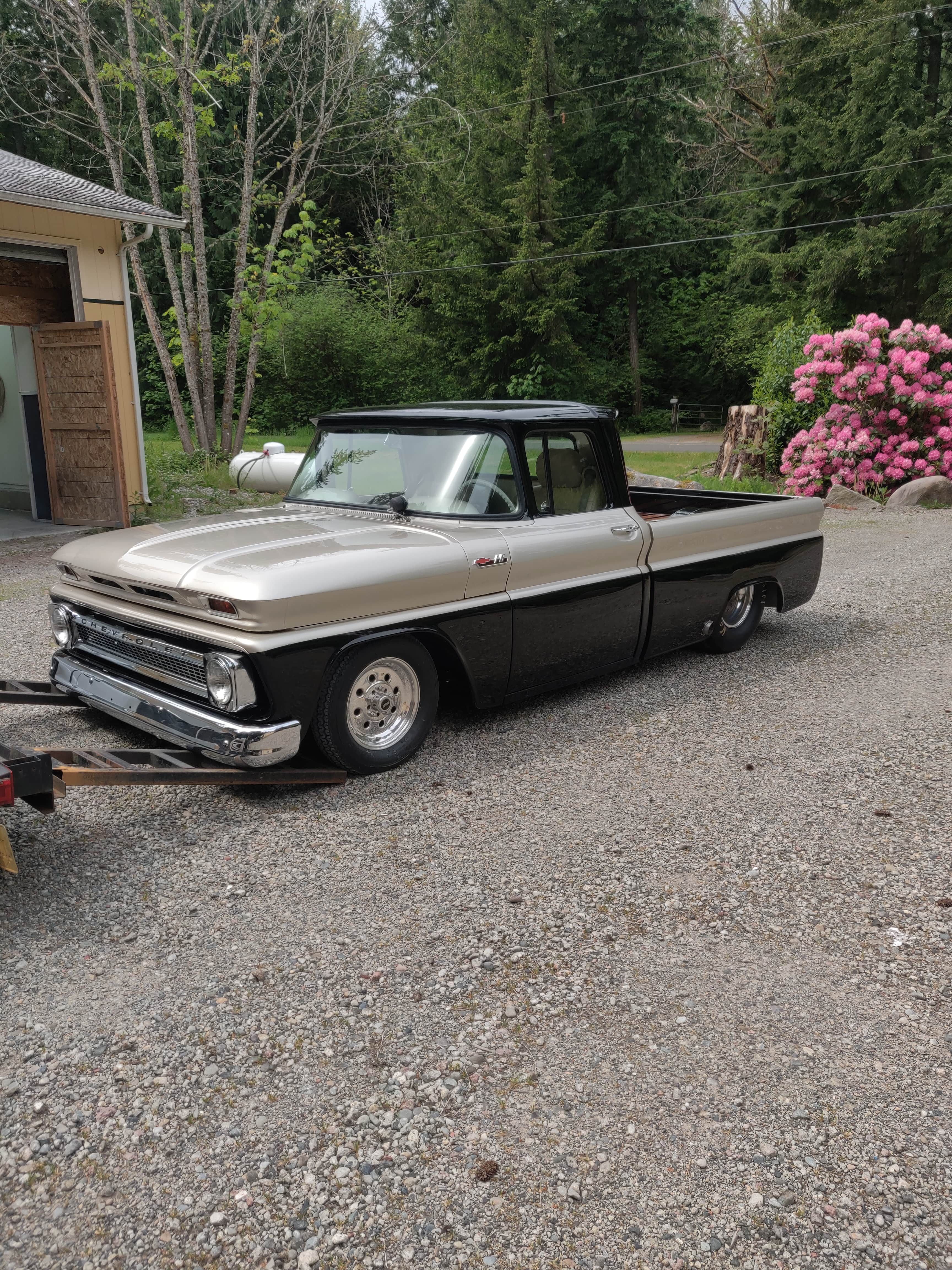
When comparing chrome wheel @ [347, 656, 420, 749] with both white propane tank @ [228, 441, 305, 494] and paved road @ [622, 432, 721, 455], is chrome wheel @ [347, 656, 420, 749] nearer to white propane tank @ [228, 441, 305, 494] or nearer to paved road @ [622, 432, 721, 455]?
white propane tank @ [228, 441, 305, 494]

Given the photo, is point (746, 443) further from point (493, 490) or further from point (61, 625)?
point (61, 625)

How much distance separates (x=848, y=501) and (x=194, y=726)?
1268 centimetres

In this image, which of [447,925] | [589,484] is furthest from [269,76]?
[447,925]

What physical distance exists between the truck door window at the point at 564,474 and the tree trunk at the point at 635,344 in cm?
3140

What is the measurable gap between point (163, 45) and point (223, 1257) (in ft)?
53.0

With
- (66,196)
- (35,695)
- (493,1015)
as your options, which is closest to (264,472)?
(66,196)

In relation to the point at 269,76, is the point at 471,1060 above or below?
below

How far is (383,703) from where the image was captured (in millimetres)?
4512

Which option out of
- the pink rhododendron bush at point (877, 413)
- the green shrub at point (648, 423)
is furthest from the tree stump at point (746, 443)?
the green shrub at point (648, 423)

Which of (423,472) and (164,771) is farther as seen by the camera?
(423,472)

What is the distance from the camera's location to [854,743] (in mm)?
5086

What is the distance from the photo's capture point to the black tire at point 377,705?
13.9 feet

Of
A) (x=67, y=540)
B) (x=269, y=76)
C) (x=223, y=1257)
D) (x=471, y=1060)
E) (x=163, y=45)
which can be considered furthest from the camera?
(x=269, y=76)

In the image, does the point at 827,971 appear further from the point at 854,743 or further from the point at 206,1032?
the point at 854,743
